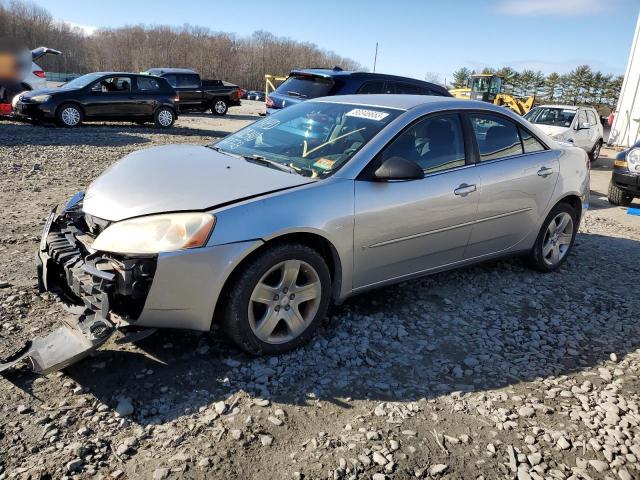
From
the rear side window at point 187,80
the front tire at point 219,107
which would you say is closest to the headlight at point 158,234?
the rear side window at point 187,80

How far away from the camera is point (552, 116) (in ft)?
46.4

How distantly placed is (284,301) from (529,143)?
2820 millimetres

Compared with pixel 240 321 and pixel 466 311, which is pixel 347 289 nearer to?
pixel 240 321

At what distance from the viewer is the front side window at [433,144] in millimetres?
3523

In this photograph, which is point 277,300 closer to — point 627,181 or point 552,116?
point 627,181

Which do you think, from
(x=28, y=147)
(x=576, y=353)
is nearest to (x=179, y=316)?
(x=576, y=353)

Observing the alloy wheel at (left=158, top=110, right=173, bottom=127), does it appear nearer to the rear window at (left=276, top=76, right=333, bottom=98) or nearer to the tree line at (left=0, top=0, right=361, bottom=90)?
the rear window at (left=276, top=76, right=333, bottom=98)

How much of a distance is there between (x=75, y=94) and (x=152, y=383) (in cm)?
1259

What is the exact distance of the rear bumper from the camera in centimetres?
816

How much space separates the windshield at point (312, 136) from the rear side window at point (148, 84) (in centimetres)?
1155

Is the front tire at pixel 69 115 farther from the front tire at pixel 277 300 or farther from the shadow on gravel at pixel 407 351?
the front tire at pixel 277 300

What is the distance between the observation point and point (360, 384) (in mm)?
2854

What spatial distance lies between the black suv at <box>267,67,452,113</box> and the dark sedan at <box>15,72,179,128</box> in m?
6.27

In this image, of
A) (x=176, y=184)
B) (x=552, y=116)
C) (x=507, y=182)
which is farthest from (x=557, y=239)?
(x=552, y=116)
